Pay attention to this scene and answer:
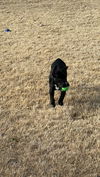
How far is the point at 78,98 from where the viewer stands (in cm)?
666

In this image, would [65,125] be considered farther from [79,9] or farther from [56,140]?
[79,9]

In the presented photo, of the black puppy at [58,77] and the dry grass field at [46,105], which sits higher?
the black puppy at [58,77]

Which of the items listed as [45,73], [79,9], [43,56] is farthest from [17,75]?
[79,9]

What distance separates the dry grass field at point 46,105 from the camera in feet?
15.5

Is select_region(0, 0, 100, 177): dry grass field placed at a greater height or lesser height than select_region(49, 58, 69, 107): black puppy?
lesser

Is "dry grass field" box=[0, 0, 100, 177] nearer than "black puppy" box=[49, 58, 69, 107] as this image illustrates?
Yes

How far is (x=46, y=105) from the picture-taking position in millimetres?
6379

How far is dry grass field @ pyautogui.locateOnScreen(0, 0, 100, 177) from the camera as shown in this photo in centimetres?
→ 472

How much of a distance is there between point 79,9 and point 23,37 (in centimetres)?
639

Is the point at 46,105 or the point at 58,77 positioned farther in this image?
the point at 46,105

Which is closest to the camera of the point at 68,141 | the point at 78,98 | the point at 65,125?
the point at 68,141

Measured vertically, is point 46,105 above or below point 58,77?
below

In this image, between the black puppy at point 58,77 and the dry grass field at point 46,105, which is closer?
the dry grass field at point 46,105

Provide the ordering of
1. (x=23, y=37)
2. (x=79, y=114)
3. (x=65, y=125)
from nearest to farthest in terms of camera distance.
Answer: (x=65, y=125) → (x=79, y=114) → (x=23, y=37)
